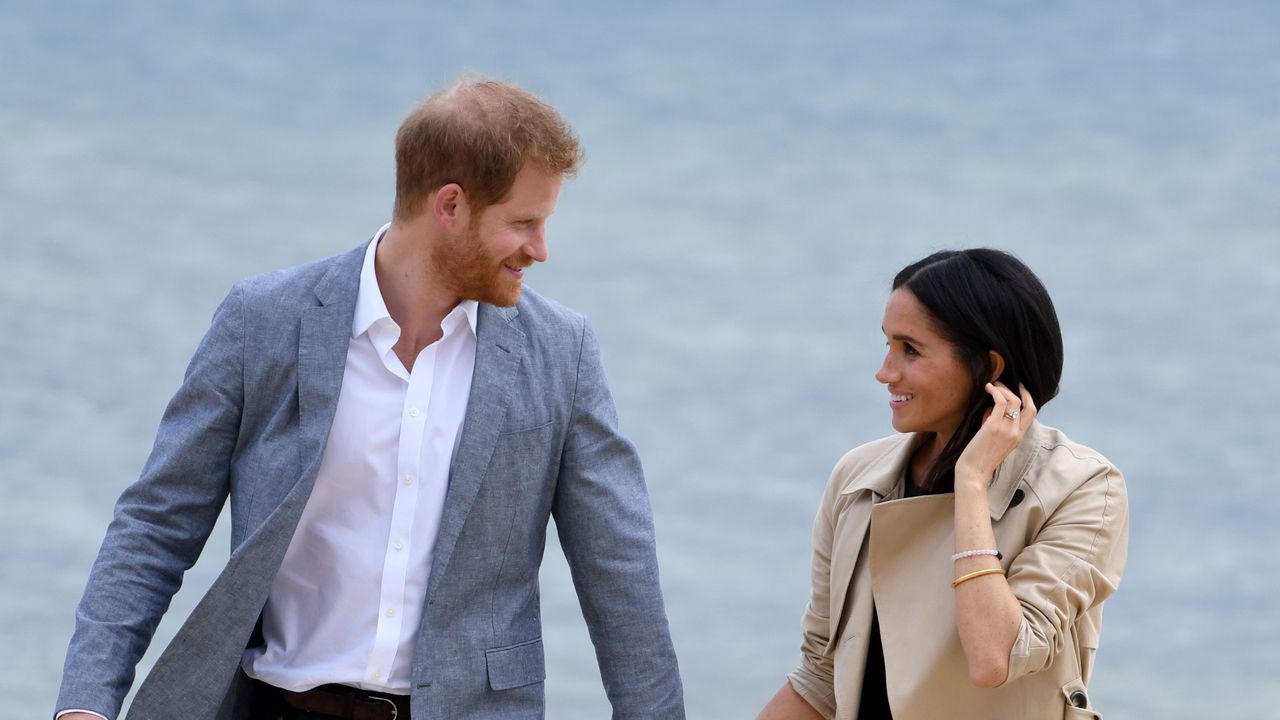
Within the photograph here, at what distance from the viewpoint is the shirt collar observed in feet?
8.47

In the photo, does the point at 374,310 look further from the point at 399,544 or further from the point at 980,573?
the point at 980,573

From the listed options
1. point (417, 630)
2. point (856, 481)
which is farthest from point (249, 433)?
point (856, 481)

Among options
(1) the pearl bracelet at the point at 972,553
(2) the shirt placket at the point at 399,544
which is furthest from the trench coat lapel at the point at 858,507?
(2) the shirt placket at the point at 399,544

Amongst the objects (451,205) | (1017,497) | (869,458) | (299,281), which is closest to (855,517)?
(869,458)

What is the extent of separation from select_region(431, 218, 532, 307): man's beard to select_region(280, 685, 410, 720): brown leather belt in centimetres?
60

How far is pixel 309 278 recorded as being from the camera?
2.61 meters

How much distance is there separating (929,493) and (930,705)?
0.34 m

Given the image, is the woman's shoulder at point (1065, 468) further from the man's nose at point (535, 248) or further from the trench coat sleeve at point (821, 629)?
the man's nose at point (535, 248)

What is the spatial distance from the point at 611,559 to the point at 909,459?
1.69 ft

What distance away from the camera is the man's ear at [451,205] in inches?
98.8

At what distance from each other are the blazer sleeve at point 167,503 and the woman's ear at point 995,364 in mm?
1133

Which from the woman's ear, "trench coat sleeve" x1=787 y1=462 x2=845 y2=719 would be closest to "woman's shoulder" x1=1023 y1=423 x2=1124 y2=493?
the woman's ear

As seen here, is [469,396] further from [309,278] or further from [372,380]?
[309,278]

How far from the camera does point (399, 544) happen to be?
8.25 ft
